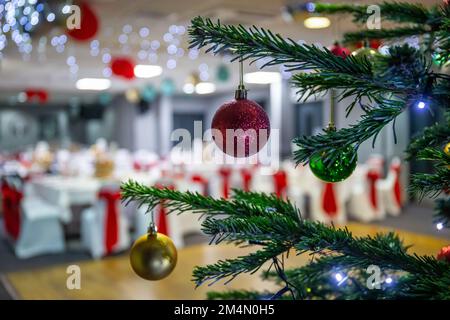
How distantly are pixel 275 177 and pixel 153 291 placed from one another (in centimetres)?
299

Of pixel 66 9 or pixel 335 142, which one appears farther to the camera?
pixel 66 9

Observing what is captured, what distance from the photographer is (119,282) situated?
3.73 metres

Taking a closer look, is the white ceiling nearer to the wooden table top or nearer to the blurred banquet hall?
the blurred banquet hall

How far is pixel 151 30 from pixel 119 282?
3.15 metres

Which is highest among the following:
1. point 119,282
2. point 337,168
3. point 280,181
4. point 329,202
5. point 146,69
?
point 146,69

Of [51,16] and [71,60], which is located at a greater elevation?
[71,60]

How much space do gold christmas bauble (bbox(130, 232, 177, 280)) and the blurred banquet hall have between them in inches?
18.7

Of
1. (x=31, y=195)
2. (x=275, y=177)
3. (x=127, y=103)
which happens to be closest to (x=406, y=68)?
(x=275, y=177)

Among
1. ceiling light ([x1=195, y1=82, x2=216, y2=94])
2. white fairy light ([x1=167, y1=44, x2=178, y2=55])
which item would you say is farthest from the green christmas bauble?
ceiling light ([x1=195, y1=82, x2=216, y2=94])

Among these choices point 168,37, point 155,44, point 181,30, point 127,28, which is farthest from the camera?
point 155,44

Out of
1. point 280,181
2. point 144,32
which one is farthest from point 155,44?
point 280,181

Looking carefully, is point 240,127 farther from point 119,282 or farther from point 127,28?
point 127,28

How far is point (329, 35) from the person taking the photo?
238 inches
